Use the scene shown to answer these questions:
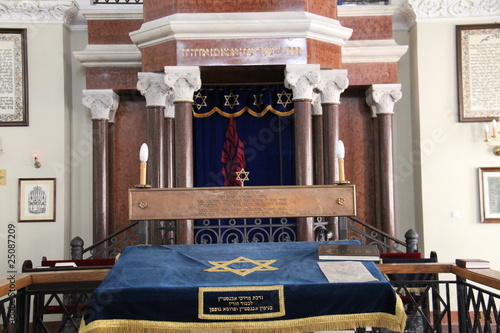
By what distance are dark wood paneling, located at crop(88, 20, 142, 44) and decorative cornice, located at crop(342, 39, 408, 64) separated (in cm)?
282

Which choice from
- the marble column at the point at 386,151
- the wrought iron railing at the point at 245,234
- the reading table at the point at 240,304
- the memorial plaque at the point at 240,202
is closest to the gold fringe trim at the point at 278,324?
the reading table at the point at 240,304

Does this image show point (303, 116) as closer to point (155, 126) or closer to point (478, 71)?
point (155, 126)

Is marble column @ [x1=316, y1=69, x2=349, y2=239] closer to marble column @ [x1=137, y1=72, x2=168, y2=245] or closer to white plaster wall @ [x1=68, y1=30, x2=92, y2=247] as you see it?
marble column @ [x1=137, y1=72, x2=168, y2=245]

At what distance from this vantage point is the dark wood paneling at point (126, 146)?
27.2 ft

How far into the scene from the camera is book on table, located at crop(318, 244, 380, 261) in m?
3.62

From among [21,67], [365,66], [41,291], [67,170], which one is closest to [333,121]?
[365,66]

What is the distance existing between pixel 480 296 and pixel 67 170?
5.93 metres

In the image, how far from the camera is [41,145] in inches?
309

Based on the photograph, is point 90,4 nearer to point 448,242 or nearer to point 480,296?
point 448,242

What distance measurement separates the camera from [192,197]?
15.4ft

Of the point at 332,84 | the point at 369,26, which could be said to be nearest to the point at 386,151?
the point at 332,84

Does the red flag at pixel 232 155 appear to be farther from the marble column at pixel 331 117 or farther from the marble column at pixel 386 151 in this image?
the marble column at pixel 386 151

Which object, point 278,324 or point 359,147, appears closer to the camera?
point 278,324

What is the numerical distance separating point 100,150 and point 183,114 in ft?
5.86
